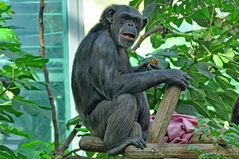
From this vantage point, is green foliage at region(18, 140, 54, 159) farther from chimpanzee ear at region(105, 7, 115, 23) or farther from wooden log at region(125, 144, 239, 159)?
wooden log at region(125, 144, 239, 159)

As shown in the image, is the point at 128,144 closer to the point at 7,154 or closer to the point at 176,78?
the point at 176,78

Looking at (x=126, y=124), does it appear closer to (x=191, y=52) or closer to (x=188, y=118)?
(x=188, y=118)

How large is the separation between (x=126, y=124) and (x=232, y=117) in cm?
78

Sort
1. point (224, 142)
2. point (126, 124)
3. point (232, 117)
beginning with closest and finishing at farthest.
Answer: point (224, 142) < point (126, 124) < point (232, 117)


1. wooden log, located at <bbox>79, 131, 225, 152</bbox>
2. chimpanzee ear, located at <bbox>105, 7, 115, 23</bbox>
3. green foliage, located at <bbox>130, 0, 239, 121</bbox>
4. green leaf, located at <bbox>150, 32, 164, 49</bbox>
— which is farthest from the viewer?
green leaf, located at <bbox>150, 32, 164, 49</bbox>

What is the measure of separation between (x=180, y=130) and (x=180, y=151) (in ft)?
1.35

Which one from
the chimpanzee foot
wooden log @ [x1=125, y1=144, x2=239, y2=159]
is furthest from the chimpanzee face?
wooden log @ [x1=125, y1=144, x2=239, y2=159]

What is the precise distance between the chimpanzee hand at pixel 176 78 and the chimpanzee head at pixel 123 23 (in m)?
0.37

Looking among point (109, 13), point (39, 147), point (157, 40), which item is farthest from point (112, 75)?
point (157, 40)

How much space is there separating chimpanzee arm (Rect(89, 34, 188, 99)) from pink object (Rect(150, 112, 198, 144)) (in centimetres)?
21

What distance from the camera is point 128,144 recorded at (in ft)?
9.78

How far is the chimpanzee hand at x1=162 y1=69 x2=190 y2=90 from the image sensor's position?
2953 millimetres

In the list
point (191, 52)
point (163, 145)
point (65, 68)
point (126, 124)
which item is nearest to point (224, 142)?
point (163, 145)

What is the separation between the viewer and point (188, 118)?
320 cm
